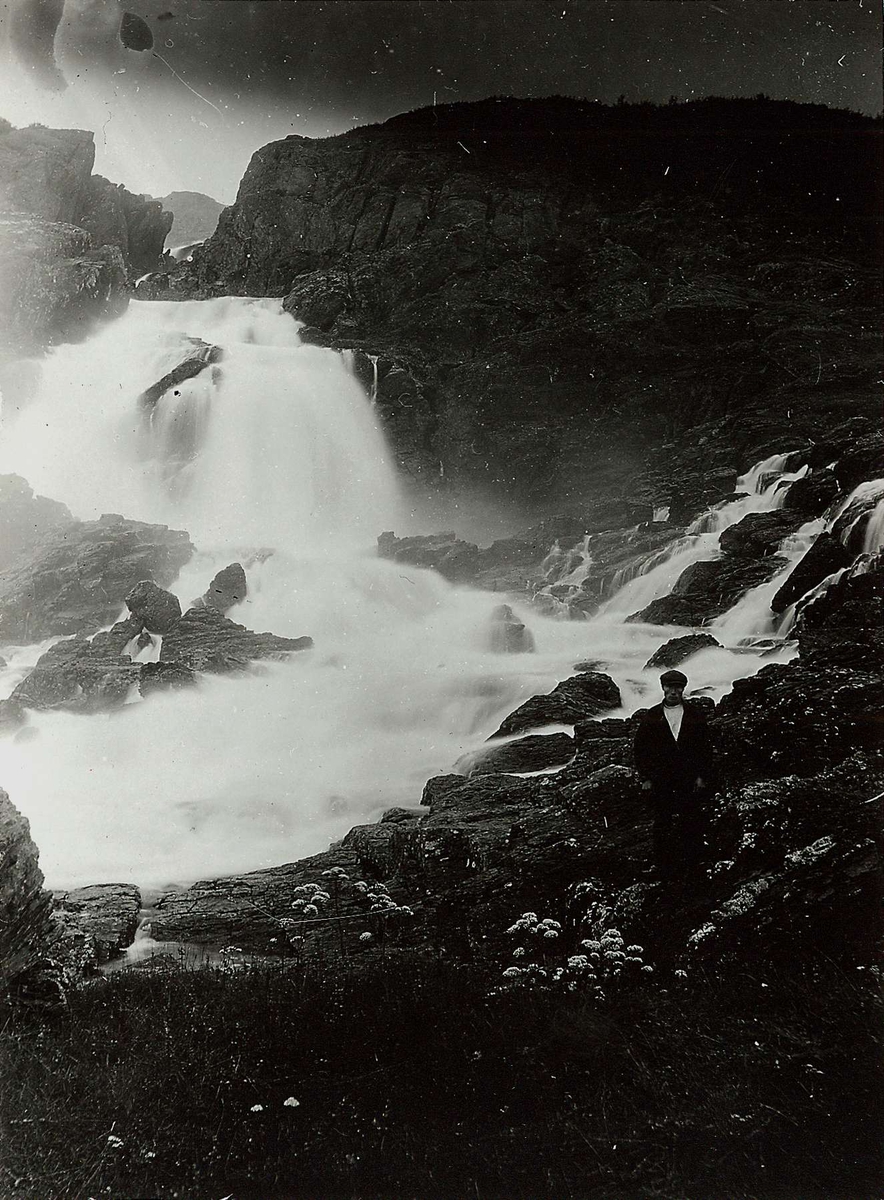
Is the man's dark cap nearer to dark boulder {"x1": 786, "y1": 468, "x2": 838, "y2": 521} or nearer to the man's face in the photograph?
the man's face

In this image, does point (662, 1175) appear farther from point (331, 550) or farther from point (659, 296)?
point (659, 296)

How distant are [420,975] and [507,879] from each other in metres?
0.84

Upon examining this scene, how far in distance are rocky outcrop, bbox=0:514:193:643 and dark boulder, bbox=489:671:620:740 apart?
13.8 ft

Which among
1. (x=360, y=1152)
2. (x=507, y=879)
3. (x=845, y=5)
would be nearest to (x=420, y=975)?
(x=507, y=879)

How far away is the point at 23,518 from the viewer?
6785 mm

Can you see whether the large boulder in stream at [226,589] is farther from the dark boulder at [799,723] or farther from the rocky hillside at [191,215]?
the dark boulder at [799,723]

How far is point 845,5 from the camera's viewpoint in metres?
5.70

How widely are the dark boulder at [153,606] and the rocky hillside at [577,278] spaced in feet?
12.7

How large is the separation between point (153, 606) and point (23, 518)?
1.55m

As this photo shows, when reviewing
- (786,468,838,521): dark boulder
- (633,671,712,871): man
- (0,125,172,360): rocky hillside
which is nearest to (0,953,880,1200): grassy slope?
(633,671,712,871): man

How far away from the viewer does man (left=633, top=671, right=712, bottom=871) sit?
447cm

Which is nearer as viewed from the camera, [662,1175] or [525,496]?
[662,1175]

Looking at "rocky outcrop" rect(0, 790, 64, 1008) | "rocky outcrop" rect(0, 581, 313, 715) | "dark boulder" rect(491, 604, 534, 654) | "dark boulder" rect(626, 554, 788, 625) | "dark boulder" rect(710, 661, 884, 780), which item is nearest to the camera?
"rocky outcrop" rect(0, 790, 64, 1008)

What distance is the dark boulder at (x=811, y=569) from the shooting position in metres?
6.54
